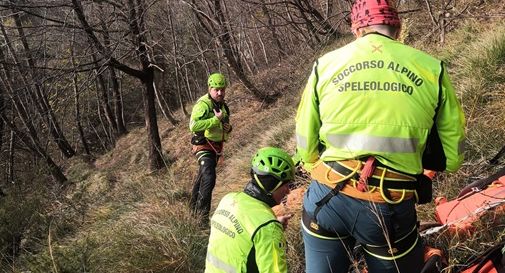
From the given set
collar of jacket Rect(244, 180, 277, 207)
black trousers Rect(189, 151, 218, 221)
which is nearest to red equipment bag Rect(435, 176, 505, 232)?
collar of jacket Rect(244, 180, 277, 207)

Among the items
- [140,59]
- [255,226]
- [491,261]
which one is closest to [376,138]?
Result: [255,226]

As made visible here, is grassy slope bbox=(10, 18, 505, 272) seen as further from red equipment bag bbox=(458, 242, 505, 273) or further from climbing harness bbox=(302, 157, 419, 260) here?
climbing harness bbox=(302, 157, 419, 260)

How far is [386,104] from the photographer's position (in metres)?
2.32

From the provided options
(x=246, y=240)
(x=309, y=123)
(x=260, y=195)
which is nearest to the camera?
(x=309, y=123)

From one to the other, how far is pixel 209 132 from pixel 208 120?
25 centimetres

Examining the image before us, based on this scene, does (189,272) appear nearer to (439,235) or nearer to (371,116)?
(439,235)

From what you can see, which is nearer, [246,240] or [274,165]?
[246,240]

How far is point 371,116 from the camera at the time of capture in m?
2.34

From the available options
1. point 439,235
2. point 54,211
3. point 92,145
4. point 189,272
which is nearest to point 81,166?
point 92,145

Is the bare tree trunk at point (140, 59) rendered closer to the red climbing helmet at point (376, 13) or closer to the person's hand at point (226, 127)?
the person's hand at point (226, 127)

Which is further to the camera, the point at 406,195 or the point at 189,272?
the point at 189,272

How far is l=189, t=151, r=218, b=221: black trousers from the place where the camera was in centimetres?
643

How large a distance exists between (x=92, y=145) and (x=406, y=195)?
32284 millimetres

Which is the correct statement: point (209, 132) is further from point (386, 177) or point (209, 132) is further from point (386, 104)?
point (386, 104)
